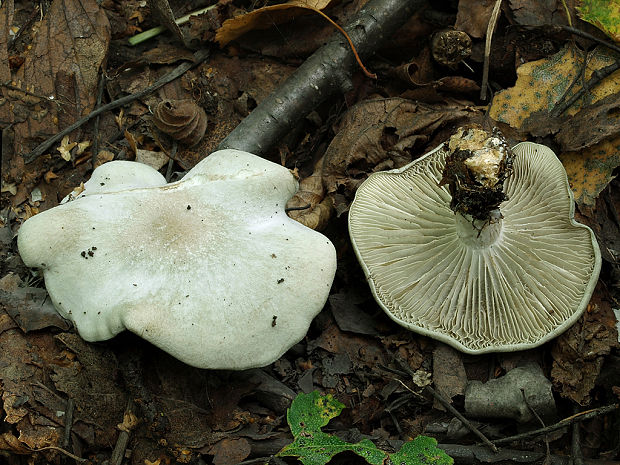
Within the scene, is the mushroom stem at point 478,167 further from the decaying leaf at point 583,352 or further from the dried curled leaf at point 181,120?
the dried curled leaf at point 181,120

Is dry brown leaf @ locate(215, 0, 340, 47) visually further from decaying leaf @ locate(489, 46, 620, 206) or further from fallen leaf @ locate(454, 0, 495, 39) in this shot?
decaying leaf @ locate(489, 46, 620, 206)

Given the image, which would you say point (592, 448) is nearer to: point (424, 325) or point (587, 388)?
point (587, 388)

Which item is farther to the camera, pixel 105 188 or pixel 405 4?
pixel 405 4

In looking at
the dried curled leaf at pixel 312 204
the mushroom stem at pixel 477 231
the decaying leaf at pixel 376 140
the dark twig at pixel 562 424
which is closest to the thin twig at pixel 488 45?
the decaying leaf at pixel 376 140

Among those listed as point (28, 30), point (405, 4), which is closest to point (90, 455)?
point (28, 30)

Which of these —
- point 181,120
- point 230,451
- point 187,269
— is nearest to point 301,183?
point 181,120
